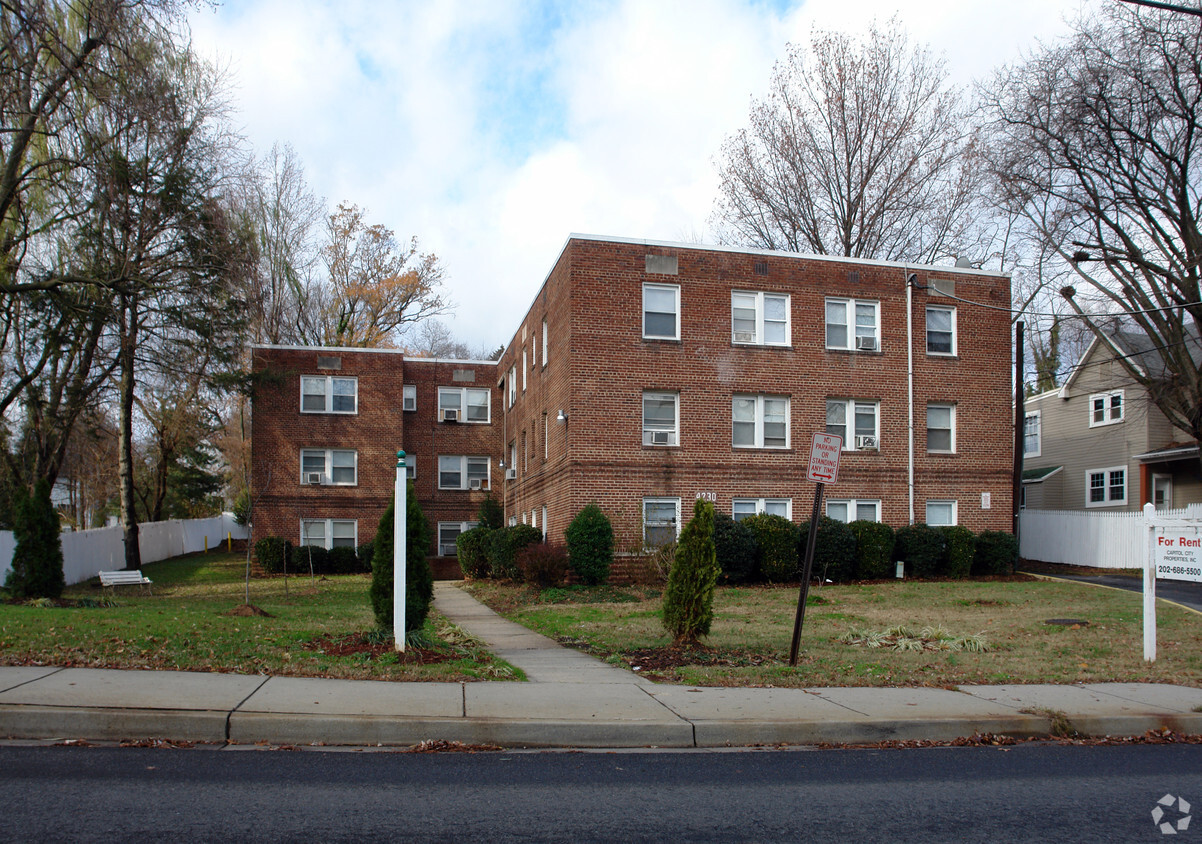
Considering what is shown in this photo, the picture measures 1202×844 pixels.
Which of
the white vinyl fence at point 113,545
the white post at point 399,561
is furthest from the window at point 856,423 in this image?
the white vinyl fence at point 113,545

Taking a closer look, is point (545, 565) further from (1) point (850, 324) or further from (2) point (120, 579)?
(2) point (120, 579)

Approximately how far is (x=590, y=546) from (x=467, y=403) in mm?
16032

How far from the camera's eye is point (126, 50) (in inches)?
644

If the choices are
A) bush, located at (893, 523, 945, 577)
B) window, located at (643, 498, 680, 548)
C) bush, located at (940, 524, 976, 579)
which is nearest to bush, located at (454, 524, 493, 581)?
window, located at (643, 498, 680, 548)

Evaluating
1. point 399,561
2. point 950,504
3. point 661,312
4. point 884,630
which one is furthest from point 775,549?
point 399,561

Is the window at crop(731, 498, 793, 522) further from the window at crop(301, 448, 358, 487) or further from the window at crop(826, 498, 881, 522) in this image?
the window at crop(301, 448, 358, 487)

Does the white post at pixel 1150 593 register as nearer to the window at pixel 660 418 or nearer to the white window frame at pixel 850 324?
the window at pixel 660 418

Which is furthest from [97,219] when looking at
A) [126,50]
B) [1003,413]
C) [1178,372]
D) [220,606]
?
[1178,372]

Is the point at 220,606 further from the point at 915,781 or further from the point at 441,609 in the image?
the point at 915,781

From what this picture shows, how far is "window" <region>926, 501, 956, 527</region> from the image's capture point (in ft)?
82.1

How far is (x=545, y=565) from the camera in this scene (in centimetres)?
2128

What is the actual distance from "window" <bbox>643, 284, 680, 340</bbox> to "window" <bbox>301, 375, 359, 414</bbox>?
13938 mm

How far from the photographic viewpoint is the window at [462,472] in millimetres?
35844

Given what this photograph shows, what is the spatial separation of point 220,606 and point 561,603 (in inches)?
269
